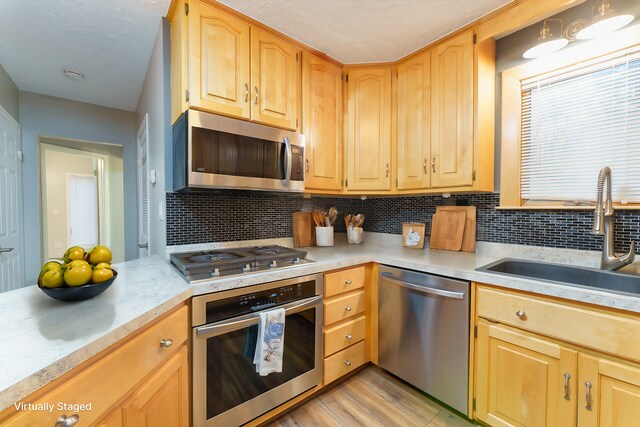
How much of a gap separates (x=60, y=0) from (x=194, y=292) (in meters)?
1.79

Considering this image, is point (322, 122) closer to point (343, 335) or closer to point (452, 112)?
point (452, 112)

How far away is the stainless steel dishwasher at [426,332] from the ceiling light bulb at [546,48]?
1361 mm

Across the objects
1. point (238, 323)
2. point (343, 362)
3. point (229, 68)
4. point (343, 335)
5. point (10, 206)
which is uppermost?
point (229, 68)

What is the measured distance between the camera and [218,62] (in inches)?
59.4

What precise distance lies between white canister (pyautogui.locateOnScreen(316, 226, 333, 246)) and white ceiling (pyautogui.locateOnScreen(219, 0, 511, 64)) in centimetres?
136

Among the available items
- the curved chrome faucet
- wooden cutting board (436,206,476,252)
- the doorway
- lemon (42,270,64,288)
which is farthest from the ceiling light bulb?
the doorway

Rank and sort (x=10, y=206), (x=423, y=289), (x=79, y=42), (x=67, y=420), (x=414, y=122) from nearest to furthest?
(x=67, y=420) → (x=423, y=289) → (x=79, y=42) → (x=414, y=122) → (x=10, y=206)

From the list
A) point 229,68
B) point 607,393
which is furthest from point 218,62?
point 607,393

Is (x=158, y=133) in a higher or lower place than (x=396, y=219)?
higher

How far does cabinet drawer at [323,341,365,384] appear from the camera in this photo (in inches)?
66.2

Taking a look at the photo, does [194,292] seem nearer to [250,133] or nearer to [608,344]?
[250,133]

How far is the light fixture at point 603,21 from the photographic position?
A: 1.23 meters

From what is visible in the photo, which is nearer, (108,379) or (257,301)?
(108,379)

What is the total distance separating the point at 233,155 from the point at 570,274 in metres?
1.97
